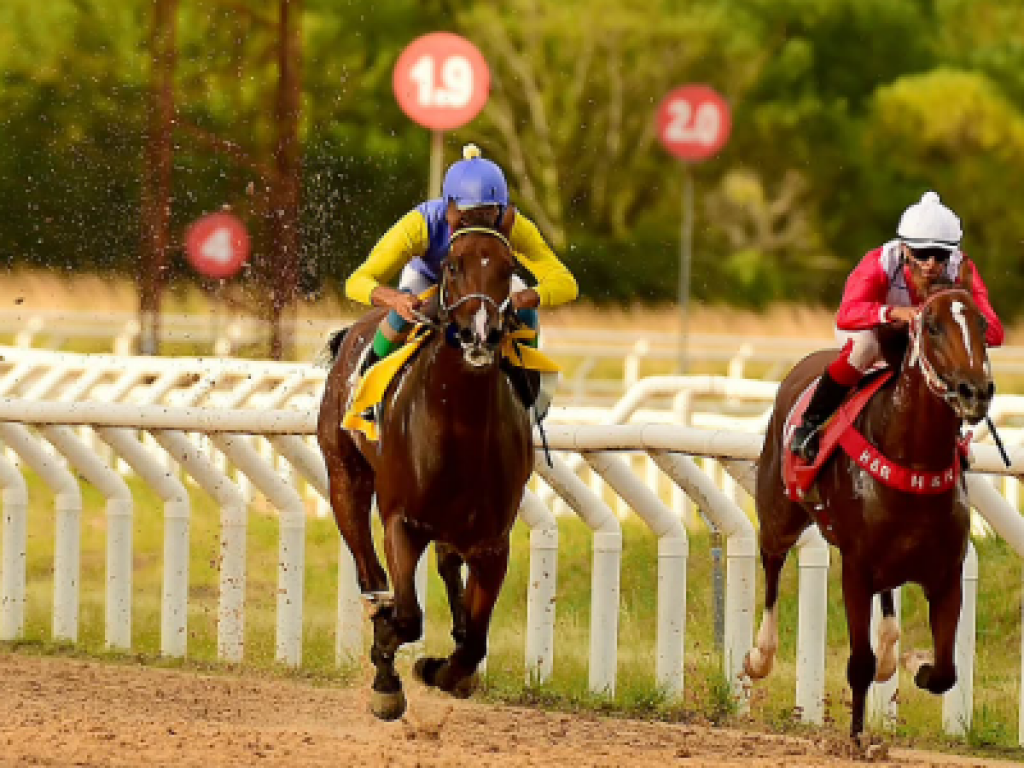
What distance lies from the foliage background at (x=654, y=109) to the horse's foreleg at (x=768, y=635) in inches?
1047

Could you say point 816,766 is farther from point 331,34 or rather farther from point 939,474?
point 331,34

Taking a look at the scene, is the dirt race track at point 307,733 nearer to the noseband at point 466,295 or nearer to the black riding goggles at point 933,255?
the noseband at point 466,295

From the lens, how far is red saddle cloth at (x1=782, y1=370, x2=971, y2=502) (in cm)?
737

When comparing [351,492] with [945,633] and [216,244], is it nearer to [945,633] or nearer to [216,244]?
[945,633]

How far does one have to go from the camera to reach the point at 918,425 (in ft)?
24.1

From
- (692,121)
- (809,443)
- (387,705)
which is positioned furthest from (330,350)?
(692,121)

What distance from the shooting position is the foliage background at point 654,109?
37.8 metres

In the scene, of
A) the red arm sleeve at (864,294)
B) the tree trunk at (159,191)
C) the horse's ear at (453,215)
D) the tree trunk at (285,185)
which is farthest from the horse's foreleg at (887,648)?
the tree trunk at (159,191)

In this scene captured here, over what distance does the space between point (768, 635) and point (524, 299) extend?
1.64 m

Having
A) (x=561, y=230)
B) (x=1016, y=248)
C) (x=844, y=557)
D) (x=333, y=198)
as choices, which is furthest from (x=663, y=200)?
(x=844, y=557)

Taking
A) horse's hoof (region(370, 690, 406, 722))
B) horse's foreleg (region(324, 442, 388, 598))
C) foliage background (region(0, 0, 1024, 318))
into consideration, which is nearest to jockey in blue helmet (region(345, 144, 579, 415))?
horse's foreleg (region(324, 442, 388, 598))

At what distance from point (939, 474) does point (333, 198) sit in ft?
68.6

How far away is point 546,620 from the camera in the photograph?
930 cm

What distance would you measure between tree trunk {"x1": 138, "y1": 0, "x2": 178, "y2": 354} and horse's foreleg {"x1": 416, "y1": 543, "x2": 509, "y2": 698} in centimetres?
1048
